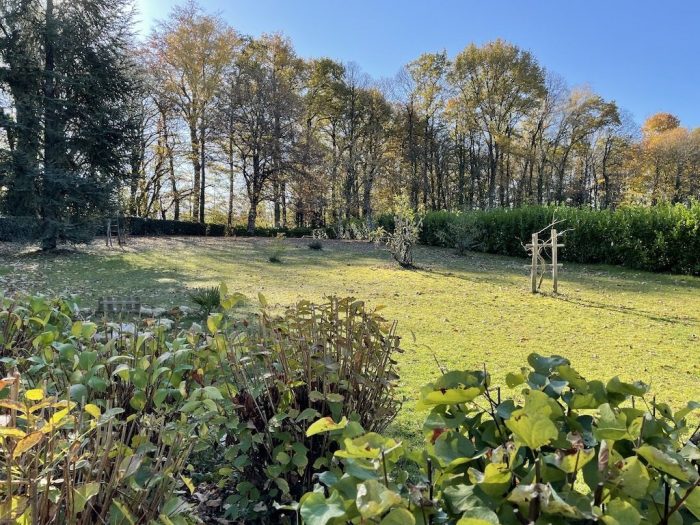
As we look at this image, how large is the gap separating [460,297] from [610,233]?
744cm

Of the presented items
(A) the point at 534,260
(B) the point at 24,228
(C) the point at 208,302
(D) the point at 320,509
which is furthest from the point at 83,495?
(B) the point at 24,228

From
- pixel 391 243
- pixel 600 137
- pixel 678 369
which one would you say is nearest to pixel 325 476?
pixel 678 369

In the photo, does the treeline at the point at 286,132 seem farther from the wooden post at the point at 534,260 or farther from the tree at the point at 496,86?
the wooden post at the point at 534,260

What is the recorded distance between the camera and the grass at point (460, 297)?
170 inches

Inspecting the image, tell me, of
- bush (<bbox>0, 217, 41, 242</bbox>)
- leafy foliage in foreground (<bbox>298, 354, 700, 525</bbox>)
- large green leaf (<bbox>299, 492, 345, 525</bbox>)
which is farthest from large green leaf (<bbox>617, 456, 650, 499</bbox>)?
bush (<bbox>0, 217, 41, 242</bbox>)

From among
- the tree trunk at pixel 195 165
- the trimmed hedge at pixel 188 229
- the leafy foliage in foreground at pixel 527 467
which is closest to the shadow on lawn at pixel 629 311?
the leafy foliage in foreground at pixel 527 467

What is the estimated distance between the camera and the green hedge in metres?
11.2

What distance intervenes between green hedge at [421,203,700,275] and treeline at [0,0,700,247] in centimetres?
193

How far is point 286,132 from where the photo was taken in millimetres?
22078

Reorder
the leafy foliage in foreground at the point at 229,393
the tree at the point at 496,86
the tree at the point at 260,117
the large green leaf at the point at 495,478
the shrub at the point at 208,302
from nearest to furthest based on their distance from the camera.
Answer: the large green leaf at the point at 495,478
the leafy foliage in foreground at the point at 229,393
the shrub at the point at 208,302
the tree at the point at 260,117
the tree at the point at 496,86

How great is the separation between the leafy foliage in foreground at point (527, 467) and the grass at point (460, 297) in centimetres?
67

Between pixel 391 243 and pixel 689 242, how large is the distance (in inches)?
286

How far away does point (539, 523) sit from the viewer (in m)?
0.59

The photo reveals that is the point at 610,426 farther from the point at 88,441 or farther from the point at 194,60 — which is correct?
the point at 194,60
